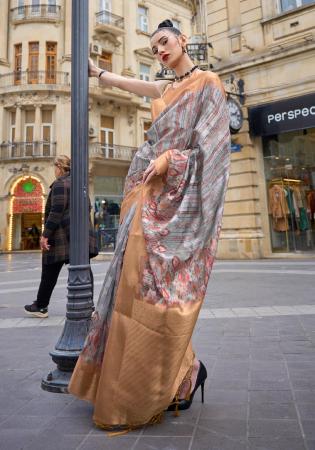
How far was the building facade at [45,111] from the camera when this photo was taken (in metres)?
27.0

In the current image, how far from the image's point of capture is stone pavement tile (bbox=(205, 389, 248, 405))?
2.30 m

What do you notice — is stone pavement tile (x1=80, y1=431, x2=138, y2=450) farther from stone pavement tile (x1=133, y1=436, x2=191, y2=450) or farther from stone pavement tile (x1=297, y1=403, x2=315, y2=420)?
stone pavement tile (x1=297, y1=403, x2=315, y2=420)

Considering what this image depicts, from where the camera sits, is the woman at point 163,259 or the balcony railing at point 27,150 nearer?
the woman at point 163,259

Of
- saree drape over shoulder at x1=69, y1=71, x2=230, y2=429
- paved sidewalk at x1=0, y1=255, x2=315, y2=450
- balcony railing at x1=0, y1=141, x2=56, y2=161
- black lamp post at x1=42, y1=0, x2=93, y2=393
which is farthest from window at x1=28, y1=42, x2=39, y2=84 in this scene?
saree drape over shoulder at x1=69, y1=71, x2=230, y2=429

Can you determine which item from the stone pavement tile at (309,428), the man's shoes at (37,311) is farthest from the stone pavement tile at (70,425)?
the man's shoes at (37,311)

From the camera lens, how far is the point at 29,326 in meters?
4.61

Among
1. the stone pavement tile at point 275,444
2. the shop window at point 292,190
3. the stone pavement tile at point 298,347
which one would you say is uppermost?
the shop window at point 292,190

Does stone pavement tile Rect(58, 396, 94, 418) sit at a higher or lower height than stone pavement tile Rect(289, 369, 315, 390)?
lower

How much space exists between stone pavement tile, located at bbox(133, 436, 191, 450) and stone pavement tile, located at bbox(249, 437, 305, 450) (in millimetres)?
290

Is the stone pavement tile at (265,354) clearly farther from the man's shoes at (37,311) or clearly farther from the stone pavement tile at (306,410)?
the man's shoes at (37,311)

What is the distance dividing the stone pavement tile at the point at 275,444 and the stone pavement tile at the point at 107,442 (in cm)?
53

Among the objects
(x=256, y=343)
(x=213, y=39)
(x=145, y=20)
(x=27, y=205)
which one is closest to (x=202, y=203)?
(x=256, y=343)

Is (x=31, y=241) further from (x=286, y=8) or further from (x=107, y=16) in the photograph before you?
(x=286, y=8)

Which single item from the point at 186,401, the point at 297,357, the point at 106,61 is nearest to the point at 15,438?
the point at 186,401
